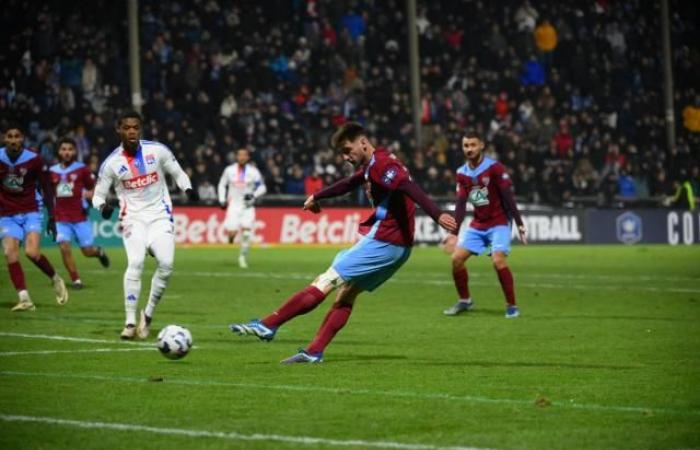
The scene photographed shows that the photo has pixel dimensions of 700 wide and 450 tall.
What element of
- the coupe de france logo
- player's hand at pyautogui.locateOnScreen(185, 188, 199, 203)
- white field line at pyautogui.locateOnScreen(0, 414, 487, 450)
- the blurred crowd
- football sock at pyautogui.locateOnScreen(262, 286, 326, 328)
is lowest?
the coupe de france logo

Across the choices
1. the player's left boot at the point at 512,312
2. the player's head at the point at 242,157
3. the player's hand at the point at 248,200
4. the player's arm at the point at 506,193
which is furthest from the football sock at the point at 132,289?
the player's hand at the point at 248,200

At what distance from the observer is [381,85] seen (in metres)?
41.7

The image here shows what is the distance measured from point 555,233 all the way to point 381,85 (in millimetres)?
6832

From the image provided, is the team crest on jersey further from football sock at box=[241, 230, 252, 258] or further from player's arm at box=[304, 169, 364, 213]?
football sock at box=[241, 230, 252, 258]

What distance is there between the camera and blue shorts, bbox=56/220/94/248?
2392 centimetres

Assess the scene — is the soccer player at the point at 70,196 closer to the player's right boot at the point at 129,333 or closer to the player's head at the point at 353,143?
the player's right boot at the point at 129,333

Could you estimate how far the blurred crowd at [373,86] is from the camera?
36.2 metres

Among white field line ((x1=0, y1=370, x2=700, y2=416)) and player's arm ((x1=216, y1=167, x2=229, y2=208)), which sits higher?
player's arm ((x1=216, y1=167, x2=229, y2=208))

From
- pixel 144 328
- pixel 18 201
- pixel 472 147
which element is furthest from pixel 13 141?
pixel 472 147

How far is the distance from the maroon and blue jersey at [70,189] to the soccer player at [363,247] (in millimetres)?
11957

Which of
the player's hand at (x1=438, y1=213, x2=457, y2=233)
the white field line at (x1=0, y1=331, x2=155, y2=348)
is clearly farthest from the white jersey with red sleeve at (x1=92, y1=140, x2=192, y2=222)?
the player's hand at (x1=438, y1=213, x2=457, y2=233)

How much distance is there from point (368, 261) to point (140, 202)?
12.7 feet

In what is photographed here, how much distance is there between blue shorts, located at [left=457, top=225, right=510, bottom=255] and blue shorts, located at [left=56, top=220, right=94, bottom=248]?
761 centimetres

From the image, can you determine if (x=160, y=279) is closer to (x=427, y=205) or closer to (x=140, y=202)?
(x=140, y=202)
